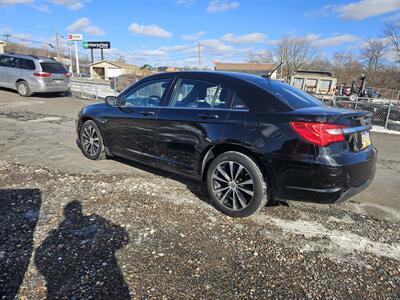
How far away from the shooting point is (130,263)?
2742mm

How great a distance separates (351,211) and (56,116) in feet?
31.8

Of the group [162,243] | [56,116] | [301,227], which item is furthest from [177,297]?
[56,116]

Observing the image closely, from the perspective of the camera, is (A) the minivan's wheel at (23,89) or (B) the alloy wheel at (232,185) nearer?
(B) the alloy wheel at (232,185)

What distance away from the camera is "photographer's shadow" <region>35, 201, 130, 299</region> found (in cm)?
239

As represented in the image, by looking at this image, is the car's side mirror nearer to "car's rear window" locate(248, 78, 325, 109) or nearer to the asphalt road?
the asphalt road

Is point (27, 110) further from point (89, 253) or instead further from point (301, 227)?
point (301, 227)

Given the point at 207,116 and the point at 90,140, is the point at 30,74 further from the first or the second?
the point at 207,116

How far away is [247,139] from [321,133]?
2.51 feet

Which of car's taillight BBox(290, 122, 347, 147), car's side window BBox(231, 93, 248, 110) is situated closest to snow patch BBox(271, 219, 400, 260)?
car's taillight BBox(290, 122, 347, 147)

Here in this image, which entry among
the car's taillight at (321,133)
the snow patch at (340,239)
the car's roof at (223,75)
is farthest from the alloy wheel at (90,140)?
the car's taillight at (321,133)

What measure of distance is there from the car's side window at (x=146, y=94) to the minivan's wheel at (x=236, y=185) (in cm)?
137

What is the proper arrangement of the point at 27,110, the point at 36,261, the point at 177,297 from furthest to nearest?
the point at 27,110 < the point at 36,261 < the point at 177,297

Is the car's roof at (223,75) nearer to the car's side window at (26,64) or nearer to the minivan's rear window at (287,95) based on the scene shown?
the minivan's rear window at (287,95)

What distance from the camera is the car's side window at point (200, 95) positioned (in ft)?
12.4
